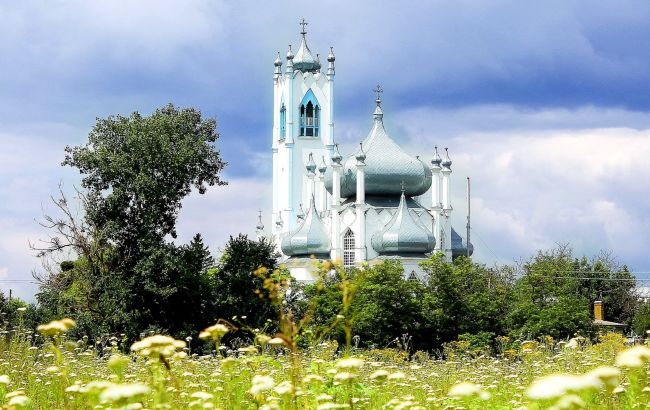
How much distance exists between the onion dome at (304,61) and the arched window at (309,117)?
1941 millimetres

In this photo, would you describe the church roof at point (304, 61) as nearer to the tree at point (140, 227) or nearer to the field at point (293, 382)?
the tree at point (140, 227)

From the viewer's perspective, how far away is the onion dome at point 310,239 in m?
63.2

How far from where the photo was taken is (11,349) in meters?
14.0

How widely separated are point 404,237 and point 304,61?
78.1 feet

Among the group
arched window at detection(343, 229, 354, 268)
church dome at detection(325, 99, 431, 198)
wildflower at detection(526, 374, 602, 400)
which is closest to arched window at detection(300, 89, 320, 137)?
church dome at detection(325, 99, 431, 198)

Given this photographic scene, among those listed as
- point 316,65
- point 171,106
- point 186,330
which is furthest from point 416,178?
point 186,330

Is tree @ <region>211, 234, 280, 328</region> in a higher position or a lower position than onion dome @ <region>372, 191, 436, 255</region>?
lower

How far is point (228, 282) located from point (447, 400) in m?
26.1

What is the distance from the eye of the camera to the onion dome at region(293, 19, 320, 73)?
78.4 m

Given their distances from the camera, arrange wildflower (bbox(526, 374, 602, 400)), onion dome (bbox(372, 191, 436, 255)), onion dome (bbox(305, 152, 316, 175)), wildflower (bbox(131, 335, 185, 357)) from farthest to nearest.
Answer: onion dome (bbox(305, 152, 316, 175)) < onion dome (bbox(372, 191, 436, 255)) < wildflower (bbox(131, 335, 185, 357)) < wildflower (bbox(526, 374, 602, 400))

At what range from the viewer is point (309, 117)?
78.6m

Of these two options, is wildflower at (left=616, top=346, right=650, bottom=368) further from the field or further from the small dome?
the small dome

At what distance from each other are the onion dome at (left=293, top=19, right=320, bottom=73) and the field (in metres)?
63.9

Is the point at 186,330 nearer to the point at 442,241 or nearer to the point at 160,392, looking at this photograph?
the point at 160,392
